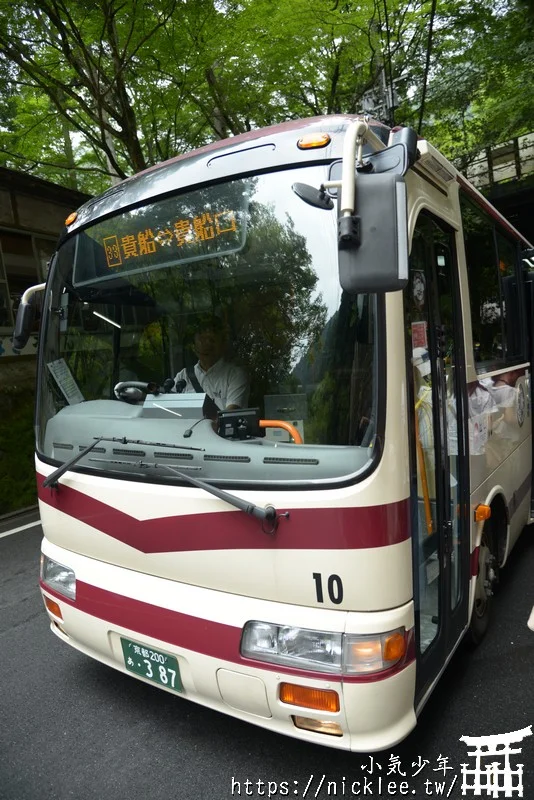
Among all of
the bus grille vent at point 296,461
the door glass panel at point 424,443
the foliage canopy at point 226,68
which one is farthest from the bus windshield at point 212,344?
the foliage canopy at point 226,68

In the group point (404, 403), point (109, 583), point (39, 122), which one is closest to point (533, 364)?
point (404, 403)

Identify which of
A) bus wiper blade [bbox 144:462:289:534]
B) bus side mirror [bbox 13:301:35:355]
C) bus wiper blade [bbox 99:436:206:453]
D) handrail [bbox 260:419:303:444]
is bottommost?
bus wiper blade [bbox 144:462:289:534]

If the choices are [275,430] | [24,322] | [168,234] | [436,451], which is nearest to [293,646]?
[275,430]

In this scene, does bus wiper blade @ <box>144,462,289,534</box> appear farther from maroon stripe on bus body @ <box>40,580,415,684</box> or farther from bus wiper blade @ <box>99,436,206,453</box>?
maroon stripe on bus body @ <box>40,580,415,684</box>

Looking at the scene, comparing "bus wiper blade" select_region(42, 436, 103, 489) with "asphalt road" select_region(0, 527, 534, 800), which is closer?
"asphalt road" select_region(0, 527, 534, 800)

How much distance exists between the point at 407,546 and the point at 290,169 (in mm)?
1564

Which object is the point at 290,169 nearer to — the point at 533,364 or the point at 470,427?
the point at 470,427

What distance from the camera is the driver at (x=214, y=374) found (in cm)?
248

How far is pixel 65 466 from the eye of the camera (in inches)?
104

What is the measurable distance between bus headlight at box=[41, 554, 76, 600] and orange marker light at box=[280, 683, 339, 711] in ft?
4.08

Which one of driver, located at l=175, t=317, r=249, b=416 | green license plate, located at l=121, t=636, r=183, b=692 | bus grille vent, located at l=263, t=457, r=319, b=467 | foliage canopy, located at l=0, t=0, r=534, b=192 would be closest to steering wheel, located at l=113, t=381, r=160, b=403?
driver, located at l=175, t=317, r=249, b=416

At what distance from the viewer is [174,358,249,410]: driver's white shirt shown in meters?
2.47

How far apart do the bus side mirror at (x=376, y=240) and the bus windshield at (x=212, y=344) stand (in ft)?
0.99

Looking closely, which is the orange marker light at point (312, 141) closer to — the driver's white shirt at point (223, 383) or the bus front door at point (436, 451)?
the bus front door at point (436, 451)
